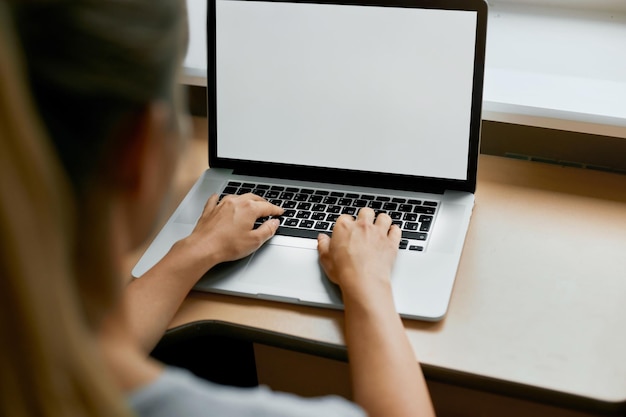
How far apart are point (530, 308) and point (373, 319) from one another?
0.19 metres

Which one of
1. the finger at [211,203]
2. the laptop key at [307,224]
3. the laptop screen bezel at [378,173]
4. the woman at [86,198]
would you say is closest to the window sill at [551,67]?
the laptop screen bezel at [378,173]

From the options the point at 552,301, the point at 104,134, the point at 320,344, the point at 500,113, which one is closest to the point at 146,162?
the point at 104,134

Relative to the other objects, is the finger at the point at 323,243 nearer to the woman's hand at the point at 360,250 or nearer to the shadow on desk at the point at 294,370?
the woman's hand at the point at 360,250

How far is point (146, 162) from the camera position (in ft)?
1.61

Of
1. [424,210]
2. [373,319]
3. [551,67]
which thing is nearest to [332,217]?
[424,210]

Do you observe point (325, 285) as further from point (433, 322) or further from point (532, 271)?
point (532, 271)

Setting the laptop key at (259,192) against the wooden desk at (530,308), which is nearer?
the wooden desk at (530,308)

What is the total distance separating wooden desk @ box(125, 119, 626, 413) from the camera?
0.80 meters

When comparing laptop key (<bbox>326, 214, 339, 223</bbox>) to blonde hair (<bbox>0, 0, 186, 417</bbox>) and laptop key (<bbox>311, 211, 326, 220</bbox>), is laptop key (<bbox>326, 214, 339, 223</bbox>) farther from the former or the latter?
blonde hair (<bbox>0, 0, 186, 417</bbox>)

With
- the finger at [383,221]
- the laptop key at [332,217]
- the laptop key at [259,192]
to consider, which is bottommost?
the laptop key at [332,217]

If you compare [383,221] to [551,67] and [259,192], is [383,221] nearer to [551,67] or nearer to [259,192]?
[259,192]

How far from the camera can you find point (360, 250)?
3.04 ft

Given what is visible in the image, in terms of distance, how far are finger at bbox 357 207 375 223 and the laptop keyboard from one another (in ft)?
0.09

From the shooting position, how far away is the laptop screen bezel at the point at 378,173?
1.00 metres
